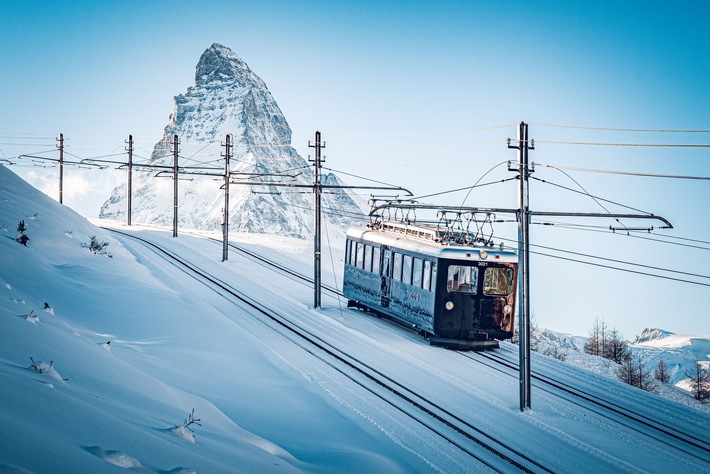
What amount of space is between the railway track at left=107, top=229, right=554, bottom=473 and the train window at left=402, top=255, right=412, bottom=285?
4.02 meters

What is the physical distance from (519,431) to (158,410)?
826cm

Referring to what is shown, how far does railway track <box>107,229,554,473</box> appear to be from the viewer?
10.5 m

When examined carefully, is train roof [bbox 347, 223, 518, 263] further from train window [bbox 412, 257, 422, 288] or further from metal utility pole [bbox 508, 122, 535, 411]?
metal utility pole [bbox 508, 122, 535, 411]

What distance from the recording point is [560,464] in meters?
10.5

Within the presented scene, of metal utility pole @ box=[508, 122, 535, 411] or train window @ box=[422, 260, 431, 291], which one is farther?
train window @ box=[422, 260, 431, 291]

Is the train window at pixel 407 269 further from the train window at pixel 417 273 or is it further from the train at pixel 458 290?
the train window at pixel 417 273

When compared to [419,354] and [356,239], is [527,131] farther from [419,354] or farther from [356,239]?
[356,239]

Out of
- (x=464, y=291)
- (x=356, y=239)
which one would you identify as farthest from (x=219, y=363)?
(x=356, y=239)

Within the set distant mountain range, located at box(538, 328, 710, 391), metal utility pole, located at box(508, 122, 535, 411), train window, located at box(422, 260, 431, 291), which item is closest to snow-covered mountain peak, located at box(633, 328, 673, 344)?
distant mountain range, located at box(538, 328, 710, 391)

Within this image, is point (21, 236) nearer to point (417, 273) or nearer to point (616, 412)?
point (417, 273)

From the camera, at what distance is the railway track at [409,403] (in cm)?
1048

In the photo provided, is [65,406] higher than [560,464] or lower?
higher

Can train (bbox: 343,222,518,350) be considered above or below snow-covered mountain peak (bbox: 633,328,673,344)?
above

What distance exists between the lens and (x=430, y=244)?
1872cm
